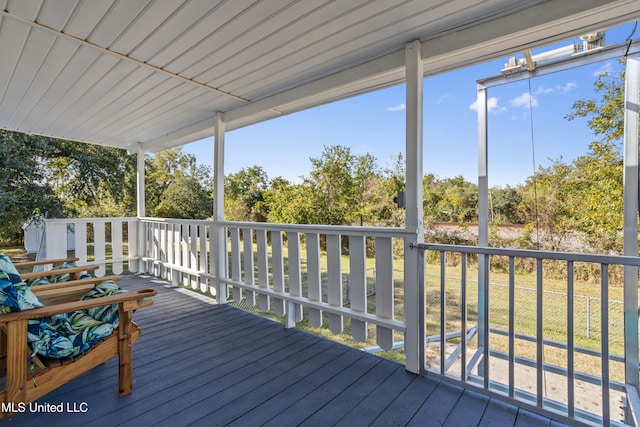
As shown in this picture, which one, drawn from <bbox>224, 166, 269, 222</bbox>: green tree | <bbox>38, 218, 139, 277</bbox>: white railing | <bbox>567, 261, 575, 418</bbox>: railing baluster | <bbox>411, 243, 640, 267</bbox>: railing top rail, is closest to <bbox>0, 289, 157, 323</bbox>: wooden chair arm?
<bbox>411, 243, 640, 267</bbox>: railing top rail

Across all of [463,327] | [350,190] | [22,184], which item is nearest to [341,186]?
[350,190]

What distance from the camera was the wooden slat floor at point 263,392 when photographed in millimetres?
1713

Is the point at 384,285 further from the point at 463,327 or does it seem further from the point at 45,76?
the point at 45,76

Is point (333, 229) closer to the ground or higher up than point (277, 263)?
higher up

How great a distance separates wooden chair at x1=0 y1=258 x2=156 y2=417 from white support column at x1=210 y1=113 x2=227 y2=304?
180cm

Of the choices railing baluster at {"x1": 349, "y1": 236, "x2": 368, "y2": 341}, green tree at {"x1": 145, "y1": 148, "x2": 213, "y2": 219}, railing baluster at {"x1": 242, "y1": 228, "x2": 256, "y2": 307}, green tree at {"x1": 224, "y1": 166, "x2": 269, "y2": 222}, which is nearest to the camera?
railing baluster at {"x1": 349, "y1": 236, "x2": 368, "y2": 341}

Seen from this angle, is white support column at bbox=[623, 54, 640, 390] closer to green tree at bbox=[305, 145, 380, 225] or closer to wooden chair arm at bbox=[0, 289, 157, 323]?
wooden chair arm at bbox=[0, 289, 157, 323]

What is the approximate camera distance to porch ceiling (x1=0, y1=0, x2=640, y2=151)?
1.81 meters

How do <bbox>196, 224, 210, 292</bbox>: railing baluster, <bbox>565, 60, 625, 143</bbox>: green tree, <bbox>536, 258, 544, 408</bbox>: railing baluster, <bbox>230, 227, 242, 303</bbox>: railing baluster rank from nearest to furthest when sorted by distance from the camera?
<bbox>536, 258, 544, 408</bbox>: railing baluster
<bbox>565, 60, 625, 143</bbox>: green tree
<bbox>230, 227, 242, 303</bbox>: railing baluster
<bbox>196, 224, 210, 292</bbox>: railing baluster

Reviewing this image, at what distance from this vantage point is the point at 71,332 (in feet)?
5.97

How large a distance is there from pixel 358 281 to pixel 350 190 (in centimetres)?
509

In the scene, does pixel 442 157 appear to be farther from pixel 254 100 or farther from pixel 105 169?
pixel 105 169

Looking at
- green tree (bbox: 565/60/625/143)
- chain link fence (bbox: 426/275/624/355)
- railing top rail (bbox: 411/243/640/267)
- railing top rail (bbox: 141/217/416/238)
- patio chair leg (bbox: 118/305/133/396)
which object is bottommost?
chain link fence (bbox: 426/275/624/355)

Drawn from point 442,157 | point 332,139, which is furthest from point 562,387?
point 332,139
